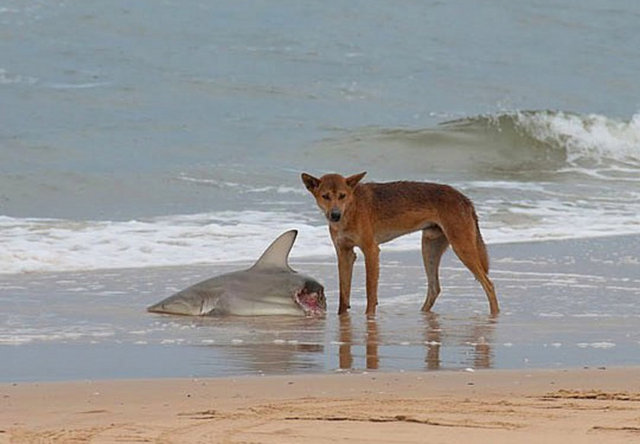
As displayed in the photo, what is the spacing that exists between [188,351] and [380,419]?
2.39 m

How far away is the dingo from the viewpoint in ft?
32.7

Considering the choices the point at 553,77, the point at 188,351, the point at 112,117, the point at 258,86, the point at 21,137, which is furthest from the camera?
the point at 553,77

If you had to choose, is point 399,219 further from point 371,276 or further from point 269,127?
point 269,127

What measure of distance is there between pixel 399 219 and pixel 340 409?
4.51m

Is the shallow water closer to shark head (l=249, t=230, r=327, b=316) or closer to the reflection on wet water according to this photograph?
the reflection on wet water

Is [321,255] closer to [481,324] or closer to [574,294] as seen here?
[574,294]

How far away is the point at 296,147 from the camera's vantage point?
2180 cm

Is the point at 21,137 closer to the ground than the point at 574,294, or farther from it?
farther from it

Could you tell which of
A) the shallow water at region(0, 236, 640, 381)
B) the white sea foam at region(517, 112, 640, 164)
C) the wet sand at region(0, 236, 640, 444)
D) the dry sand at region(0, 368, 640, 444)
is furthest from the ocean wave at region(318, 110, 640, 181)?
the dry sand at region(0, 368, 640, 444)

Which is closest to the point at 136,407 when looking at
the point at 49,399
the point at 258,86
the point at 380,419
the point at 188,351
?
the point at 49,399

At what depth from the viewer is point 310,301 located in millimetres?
9586

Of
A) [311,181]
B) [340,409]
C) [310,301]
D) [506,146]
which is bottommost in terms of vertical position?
[340,409]

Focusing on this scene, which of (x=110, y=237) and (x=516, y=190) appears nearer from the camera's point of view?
(x=110, y=237)

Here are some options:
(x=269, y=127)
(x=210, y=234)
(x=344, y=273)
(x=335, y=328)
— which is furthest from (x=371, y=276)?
(x=269, y=127)
